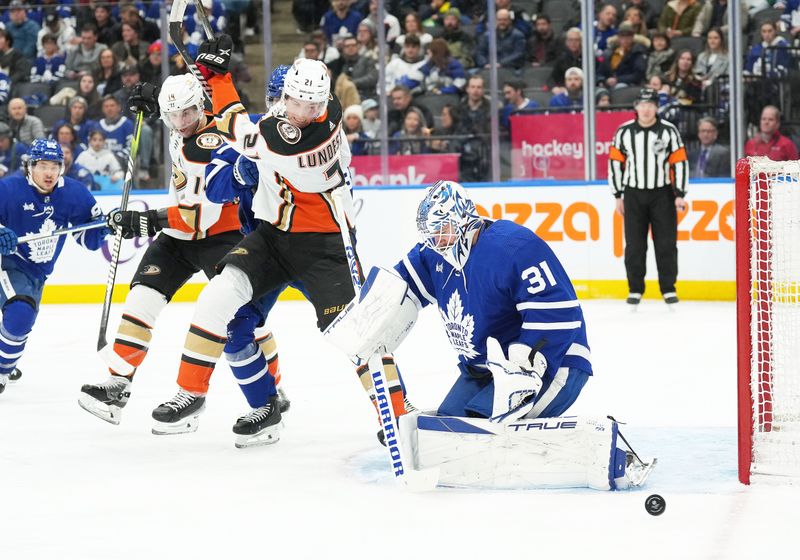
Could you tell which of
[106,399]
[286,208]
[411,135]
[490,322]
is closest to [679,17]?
[411,135]

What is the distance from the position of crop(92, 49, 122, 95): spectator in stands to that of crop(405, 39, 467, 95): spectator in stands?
204cm

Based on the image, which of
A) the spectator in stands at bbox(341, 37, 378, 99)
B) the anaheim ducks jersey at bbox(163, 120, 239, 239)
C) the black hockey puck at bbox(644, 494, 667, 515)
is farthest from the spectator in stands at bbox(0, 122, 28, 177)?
the black hockey puck at bbox(644, 494, 667, 515)

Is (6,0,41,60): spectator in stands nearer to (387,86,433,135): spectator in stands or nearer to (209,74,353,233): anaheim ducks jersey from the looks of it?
Result: (387,86,433,135): spectator in stands

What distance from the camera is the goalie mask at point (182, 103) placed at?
14.1ft

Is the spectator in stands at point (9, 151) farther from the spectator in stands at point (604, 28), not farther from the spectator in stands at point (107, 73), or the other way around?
the spectator in stands at point (604, 28)

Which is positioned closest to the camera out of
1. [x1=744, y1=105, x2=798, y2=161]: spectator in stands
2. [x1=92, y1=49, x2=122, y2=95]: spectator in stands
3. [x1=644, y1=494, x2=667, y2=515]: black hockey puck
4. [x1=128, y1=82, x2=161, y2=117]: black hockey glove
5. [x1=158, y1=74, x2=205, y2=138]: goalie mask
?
[x1=644, y1=494, x2=667, y2=515]: black hockey puck

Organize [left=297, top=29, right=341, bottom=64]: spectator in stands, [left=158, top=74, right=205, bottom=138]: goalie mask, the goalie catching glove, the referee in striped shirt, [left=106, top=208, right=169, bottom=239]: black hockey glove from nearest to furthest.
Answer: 1. the goalie catching glove
2. [left=158, top=74, right=205, bottom=138]: goalie mask
3. [left=106, top=208, right=169, bottom=239]: black hockey glove
4. the referee in striped shirt
5. [left=297, top=29, right=341, bottom=64]: spectator in stands

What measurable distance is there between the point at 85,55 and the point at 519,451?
22.4 feet

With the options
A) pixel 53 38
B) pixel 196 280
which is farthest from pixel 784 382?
pixel 53 38

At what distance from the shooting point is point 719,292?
798 centimetres

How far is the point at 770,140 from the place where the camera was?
7.94m

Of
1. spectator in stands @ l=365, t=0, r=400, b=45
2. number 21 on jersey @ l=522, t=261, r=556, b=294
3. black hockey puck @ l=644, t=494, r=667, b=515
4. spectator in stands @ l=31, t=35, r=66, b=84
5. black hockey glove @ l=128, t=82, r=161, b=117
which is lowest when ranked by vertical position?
black hockey puck @ l=644, t=494, r=667, b=515

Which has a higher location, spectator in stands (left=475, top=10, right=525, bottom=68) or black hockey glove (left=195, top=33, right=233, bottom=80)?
spectator in stands (left=475, top=10, right=525, bottom=68)

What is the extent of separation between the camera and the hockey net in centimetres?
340
